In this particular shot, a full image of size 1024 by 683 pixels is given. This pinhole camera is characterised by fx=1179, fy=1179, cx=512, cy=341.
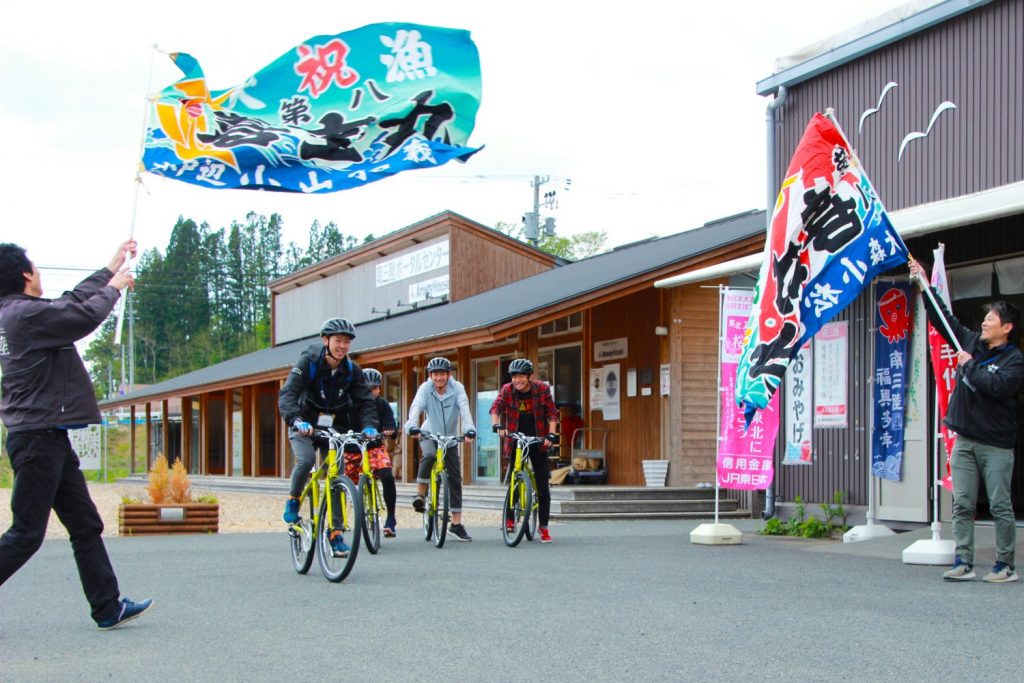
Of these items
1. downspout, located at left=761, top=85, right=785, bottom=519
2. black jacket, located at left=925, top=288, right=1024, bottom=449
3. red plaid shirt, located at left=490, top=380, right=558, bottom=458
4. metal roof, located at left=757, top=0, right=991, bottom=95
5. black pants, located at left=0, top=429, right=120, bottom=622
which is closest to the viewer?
black pants, located at left=0, top=429, right=120, bottom=622

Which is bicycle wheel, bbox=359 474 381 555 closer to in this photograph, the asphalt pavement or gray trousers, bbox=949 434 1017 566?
the asphalt pavement

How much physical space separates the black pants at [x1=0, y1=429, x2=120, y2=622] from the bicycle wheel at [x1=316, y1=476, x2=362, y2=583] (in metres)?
2.11

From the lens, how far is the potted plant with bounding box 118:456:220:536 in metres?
13.5

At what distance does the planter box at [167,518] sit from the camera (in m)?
13.5

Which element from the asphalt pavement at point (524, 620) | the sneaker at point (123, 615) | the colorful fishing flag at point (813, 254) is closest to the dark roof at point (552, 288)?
the colorful fishing flag at point (813, 254)

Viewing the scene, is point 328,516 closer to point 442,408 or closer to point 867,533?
point 442,408

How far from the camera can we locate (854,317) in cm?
1295

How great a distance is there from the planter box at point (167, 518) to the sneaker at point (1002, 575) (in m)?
8.86

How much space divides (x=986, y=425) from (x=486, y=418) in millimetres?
14759

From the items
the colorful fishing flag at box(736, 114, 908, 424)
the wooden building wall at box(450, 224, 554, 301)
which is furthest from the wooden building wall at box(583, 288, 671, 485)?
the colorful fishing flag at box(736, 114, 908, 424)

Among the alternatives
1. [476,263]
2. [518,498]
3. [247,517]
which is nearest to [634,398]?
[247,517]

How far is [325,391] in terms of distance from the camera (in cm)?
907

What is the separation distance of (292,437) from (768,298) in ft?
13.2

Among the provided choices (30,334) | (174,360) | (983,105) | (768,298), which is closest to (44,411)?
(30,334)
